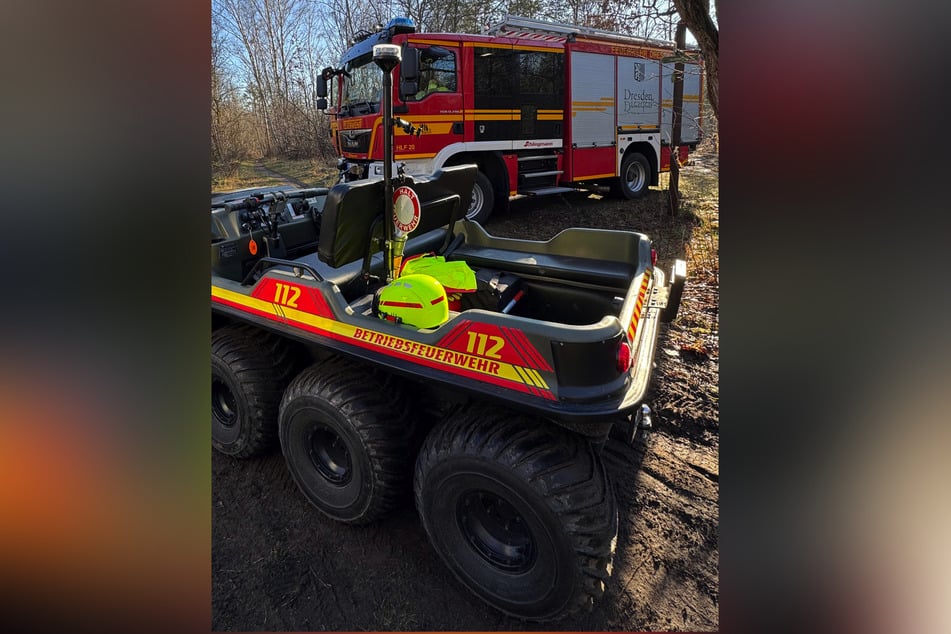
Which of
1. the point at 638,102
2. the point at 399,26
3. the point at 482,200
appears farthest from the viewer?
the point at 638,102

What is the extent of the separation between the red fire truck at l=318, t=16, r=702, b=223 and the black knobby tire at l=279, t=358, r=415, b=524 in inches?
195

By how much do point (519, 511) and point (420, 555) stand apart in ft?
2.31

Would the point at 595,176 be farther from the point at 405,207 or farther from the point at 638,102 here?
the point at 405,207

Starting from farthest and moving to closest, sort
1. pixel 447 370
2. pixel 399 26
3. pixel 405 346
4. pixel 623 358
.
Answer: pixel 399 26
pixel 405 346
pixel 447 370
pixel 623 358

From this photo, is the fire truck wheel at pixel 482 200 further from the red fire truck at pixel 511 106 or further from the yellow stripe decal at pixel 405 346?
the yellow stripe decal at pixel 405 346

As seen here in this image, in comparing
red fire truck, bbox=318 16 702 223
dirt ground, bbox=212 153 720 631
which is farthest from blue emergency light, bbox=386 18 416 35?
dirt ground, bbox=212 153 720 631

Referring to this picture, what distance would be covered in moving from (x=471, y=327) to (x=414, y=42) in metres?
6.78

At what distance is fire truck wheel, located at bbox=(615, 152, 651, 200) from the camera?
1056 cm

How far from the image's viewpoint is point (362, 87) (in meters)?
8.12

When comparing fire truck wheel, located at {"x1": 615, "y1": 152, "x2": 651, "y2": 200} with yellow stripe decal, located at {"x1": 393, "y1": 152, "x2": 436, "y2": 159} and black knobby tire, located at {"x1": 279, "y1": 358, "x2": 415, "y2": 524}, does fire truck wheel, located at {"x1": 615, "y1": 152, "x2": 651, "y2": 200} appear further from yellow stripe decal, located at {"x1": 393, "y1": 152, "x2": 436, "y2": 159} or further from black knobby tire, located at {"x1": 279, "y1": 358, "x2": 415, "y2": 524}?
black knobby tire, located at {"x1": 279, "y1": 358, "x2": 415, "y2": 524}

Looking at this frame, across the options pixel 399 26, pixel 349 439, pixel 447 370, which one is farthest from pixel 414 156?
pixel 447 370
